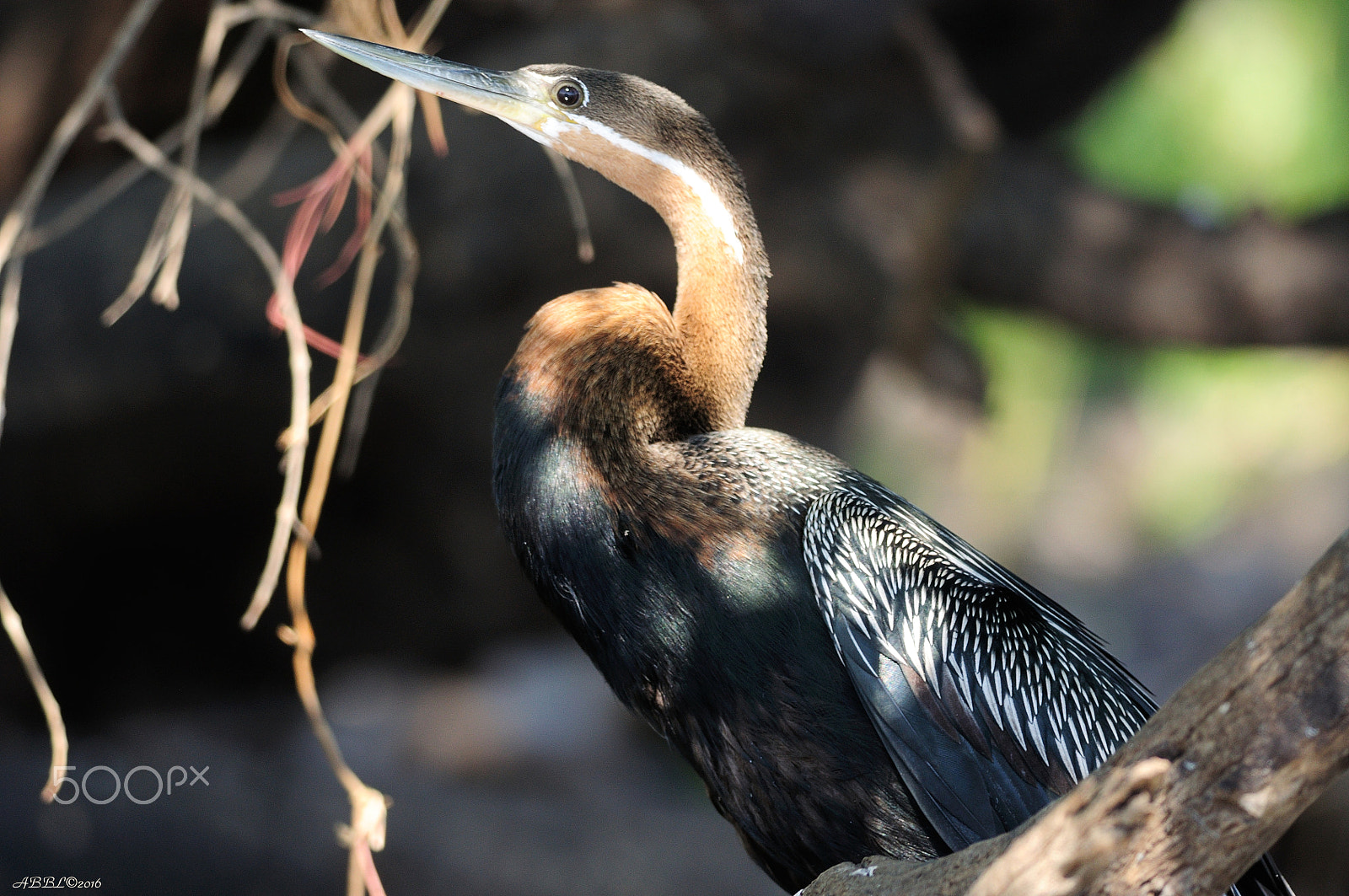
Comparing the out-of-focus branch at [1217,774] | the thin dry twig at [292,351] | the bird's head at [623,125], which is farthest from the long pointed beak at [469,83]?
the out-of-focus branch at [1217,774]

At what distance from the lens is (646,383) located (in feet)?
5.30

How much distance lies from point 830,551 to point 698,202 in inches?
20.6

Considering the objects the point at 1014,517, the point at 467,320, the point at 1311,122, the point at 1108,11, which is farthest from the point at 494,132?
the point at 1311,122

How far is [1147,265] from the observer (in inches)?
167

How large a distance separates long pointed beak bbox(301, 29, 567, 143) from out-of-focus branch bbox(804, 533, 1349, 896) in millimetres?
1149

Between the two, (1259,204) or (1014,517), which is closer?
(1259,204)

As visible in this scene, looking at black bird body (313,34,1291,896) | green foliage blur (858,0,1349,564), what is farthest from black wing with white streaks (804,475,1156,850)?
green foliage blur (858,0,1349,564)

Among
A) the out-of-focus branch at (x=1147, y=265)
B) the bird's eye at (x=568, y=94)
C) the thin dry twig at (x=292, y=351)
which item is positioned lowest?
the thin dry twig at (x=292, y=351)

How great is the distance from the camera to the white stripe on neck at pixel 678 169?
1.65m

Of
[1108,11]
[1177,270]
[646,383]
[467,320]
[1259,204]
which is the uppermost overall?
[1108,11]

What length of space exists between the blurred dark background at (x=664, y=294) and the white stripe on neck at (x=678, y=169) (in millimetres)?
1835

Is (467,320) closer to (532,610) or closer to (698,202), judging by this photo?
(532,610)

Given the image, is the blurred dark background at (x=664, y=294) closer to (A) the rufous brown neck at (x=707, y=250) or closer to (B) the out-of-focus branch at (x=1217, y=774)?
(A) the rufous brown neck at (x=707, y=250)

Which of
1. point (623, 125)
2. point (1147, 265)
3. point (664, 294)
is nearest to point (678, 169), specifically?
point (623, 125)
